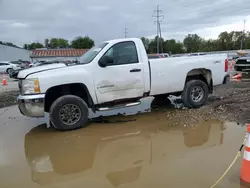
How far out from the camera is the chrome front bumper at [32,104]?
18.7 feet

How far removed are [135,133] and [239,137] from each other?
2.11m

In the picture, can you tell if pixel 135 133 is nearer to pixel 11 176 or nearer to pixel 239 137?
pixel 239 137

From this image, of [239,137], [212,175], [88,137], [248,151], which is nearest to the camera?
[248,151]

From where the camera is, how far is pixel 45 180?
379 centimetres

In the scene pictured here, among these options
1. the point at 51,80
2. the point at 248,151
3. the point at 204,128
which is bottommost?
the point at 204,128

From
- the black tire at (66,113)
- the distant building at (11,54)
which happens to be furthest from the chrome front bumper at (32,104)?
the distant building at (11,54)

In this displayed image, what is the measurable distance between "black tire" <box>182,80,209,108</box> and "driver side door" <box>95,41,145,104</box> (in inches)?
56.9

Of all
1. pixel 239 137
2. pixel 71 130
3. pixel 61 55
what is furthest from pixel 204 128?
pixel 61 55

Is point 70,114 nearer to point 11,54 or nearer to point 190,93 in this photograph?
point 190,93

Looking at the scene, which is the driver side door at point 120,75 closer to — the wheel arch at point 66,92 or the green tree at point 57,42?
the wheel arch at point 66,92

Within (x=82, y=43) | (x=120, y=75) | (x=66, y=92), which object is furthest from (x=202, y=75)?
(x=82, y=43)

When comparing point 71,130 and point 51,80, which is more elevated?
point 51,80

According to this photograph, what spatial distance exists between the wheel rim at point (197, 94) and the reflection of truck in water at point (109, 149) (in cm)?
145

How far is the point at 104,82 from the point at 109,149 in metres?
1.89
